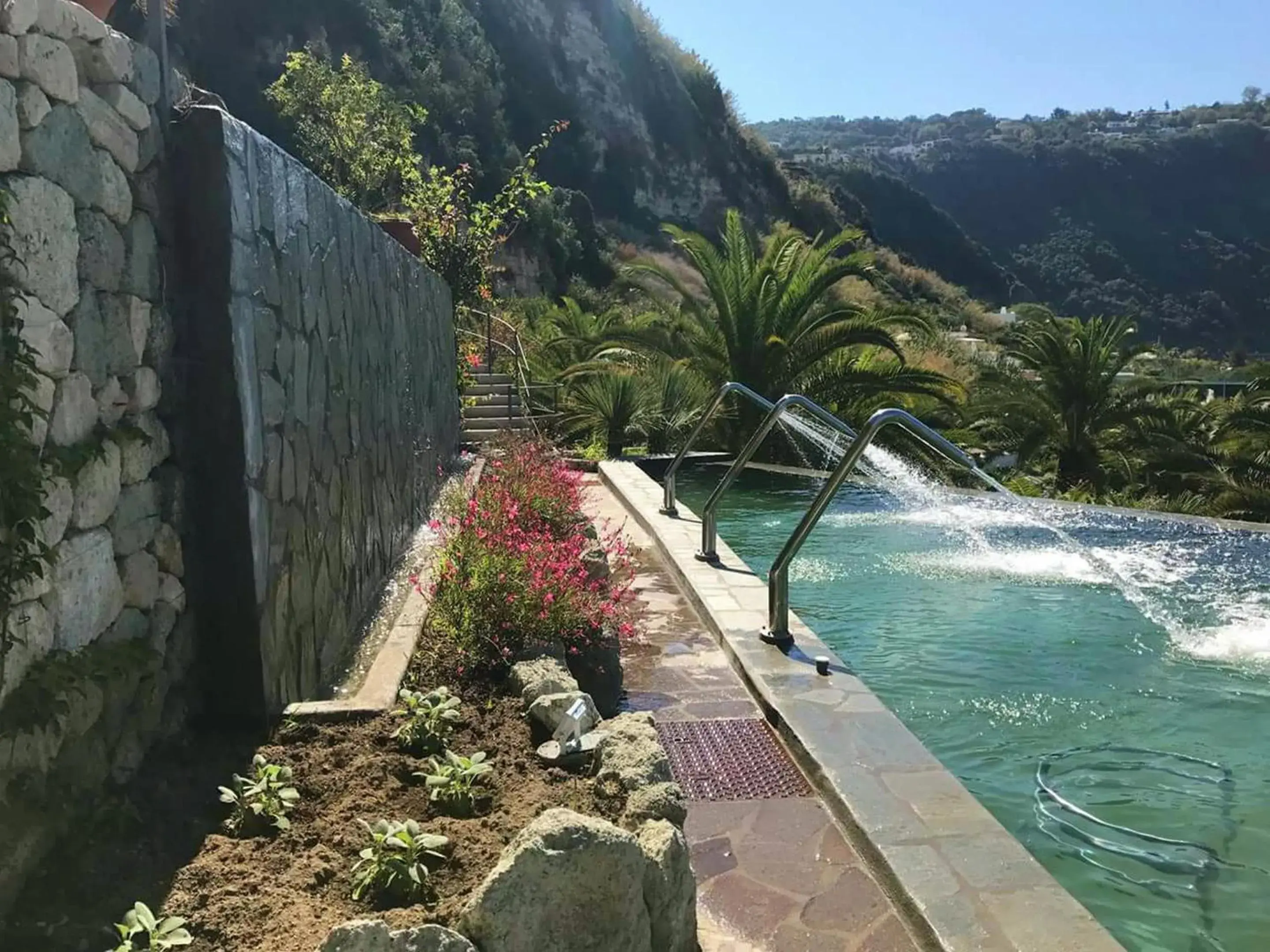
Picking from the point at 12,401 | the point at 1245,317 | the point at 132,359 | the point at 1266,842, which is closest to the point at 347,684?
the point at 132,359

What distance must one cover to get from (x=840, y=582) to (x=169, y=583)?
5.24m

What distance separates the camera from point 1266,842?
3598 mm

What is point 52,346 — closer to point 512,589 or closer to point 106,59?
point 106,59

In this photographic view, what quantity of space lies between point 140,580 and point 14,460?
2.53ft

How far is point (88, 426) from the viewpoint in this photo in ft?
8.53

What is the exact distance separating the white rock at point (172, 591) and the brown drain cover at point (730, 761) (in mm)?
1753

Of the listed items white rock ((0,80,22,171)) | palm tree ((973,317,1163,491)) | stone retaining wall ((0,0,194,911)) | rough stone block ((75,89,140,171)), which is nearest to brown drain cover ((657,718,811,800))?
stone retaining wall ((0,0,194,911))

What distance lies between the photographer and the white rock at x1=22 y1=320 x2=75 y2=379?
7.63 ft

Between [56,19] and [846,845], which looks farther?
[846,845]

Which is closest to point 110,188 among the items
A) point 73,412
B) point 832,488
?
point 73,412

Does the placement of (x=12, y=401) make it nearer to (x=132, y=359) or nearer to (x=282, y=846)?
(x=132, y=359)

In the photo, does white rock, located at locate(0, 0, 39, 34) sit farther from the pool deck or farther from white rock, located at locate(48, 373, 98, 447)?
the pool deck

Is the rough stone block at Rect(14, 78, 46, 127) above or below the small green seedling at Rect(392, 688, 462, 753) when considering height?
above

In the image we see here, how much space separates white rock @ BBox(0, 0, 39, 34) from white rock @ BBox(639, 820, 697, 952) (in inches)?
88.9
